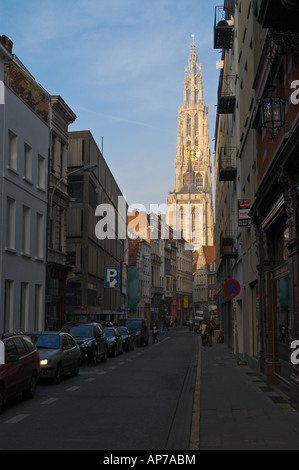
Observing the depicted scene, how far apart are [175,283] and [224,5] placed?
9255cm

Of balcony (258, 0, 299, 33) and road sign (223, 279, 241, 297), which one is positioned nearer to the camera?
balcony (258, 0, 299, 33)

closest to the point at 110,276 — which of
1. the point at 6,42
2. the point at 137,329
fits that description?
the point at 137,329

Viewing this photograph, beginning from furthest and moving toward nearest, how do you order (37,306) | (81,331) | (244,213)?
(37,306), (81,331), (244,213)

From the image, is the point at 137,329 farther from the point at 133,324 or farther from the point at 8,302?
the point at 8,302

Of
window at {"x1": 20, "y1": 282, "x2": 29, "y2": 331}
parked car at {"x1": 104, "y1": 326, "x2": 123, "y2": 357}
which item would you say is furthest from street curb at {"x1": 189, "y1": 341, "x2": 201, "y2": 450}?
window at {"x1": 20, "y1": 282, "x2": 29, "y2": 331}

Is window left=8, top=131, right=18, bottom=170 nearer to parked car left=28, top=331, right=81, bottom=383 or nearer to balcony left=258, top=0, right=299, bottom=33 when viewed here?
parked car left=28, top=331, right=81, bottom=383

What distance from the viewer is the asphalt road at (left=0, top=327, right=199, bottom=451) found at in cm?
903

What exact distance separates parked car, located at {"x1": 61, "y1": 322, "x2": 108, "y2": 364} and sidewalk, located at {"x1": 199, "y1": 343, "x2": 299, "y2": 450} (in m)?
6.56

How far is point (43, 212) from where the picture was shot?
107 feet

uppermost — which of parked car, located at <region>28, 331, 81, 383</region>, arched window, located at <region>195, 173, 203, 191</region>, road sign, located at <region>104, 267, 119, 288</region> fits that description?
arched window, located at <region>195, 173, 203, 191</region>

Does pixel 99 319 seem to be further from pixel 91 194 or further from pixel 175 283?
pixel 175 283

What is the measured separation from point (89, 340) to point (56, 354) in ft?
22.6

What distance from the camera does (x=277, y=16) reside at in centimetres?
1092

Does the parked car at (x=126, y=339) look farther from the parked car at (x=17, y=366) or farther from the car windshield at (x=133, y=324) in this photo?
the parked car at (x=17, y=366)
